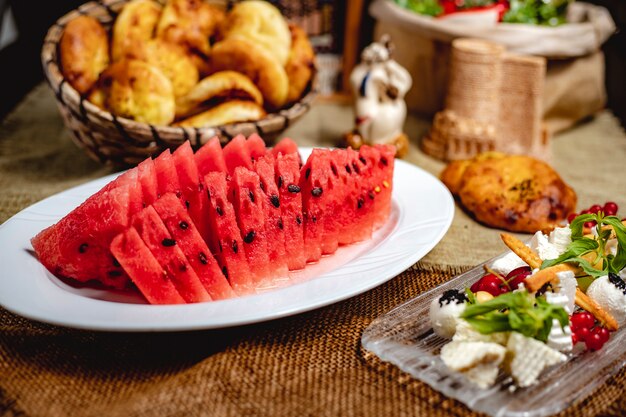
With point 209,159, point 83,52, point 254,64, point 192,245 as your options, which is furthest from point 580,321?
point 83,52

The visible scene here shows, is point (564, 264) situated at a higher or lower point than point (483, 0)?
lower

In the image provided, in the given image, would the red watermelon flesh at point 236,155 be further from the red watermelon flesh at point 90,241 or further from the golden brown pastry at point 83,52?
the golden brown pastry at point 83,52

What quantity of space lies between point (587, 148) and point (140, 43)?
1.94m

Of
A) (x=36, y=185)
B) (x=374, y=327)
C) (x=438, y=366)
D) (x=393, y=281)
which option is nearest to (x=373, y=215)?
(x=393, y=281)

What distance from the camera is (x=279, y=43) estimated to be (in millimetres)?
2232

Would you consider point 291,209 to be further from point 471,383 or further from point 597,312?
point 597,312

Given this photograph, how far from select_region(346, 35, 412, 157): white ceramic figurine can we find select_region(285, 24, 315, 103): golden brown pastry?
25 centimetres

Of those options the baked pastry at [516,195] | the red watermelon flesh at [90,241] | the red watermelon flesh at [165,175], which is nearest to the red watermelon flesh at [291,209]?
the red watermelon flesh at [165,175]

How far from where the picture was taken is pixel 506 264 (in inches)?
55.4

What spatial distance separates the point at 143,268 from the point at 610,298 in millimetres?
965

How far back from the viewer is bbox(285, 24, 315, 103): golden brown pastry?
2223 mm

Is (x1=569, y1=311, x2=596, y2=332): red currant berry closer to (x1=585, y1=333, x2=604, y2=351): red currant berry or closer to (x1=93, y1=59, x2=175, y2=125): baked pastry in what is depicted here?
(x1=585, y1=333, x2=604, y2=351): red currant berry

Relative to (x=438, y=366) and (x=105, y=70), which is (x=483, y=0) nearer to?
(x=105, y=70)

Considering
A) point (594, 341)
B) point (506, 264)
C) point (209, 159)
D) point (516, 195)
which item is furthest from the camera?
point (516, 195)
